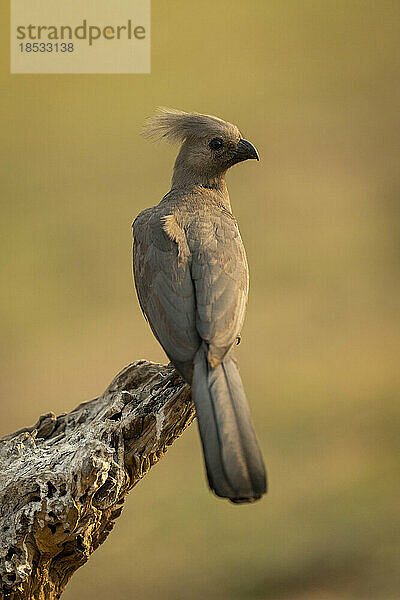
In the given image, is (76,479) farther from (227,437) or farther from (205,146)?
(205,146)

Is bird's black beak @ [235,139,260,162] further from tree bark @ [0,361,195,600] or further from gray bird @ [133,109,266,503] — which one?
tree bark @ [0,361,195,600]

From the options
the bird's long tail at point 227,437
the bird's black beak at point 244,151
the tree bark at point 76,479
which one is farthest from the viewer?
the bird's black beak at point 244,151

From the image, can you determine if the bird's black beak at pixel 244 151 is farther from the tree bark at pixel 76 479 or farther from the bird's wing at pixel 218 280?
the tree bark at pixel 76 479

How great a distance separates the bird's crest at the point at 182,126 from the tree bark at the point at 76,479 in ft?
3.56

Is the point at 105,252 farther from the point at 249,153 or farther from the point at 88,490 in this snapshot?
the point at 88,490

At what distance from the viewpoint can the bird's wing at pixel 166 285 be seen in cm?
247

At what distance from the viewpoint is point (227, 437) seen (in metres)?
2.16

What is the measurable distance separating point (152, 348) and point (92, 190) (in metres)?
1.50

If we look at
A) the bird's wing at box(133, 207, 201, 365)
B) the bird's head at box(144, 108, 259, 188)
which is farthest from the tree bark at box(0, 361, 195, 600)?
the bird's head at box(144, 108, 259, 188)

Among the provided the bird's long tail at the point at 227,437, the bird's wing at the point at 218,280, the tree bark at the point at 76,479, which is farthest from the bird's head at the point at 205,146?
the bird's long tail at the point at 227,437

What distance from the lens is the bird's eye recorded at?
3244 millimetres

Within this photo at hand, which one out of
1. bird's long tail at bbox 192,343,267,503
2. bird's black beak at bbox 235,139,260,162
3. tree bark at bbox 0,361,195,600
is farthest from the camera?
bird's black beak at bbox 235,139,260,162

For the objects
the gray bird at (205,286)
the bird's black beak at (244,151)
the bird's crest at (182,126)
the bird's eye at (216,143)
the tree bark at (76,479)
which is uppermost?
the bird's crest at (182,126)

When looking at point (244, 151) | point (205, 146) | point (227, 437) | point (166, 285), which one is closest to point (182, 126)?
point (205, 146)
